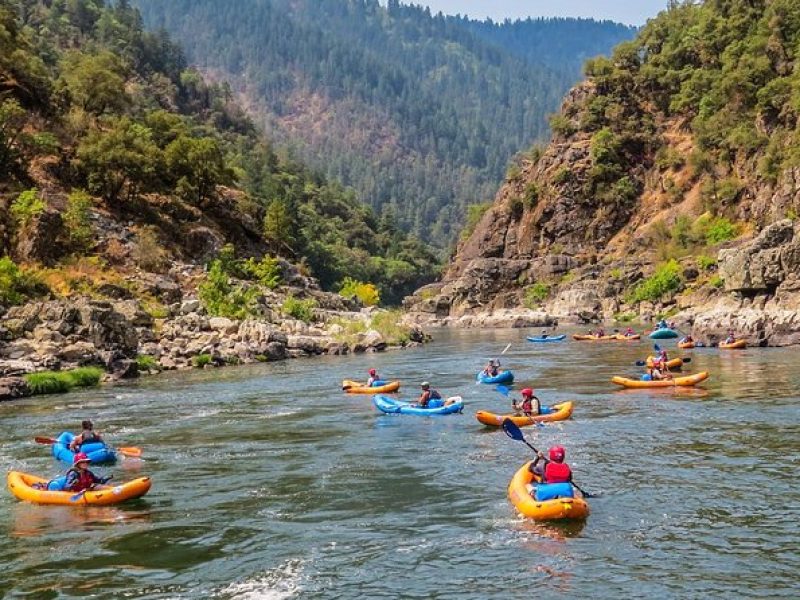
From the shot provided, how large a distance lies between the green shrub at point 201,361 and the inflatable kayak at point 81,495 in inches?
1145

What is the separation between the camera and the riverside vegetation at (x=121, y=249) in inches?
1761

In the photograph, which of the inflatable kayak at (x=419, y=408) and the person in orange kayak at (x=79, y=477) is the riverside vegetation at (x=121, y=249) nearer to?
the inflatable kayak at (x=419, y=408)

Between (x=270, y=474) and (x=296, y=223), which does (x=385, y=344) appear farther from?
(x=296, y=223)

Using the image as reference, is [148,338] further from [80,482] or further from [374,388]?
[80,482]

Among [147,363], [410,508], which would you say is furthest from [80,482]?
[147,363]

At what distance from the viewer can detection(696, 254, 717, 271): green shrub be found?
9081 cm

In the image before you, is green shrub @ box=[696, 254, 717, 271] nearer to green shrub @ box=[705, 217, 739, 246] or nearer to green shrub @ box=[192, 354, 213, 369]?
green shrub @ box=[705, 217, 739, 246]

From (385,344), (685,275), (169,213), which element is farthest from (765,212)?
(169,213)

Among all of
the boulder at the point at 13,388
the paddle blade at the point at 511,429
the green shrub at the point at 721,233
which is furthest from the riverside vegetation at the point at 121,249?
the green shrub at the point at 721,233

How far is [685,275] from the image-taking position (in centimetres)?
9312

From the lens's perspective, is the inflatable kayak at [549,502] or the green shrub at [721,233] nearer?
the inflatable kayak at [549,502]

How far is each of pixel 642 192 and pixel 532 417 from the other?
339 ft

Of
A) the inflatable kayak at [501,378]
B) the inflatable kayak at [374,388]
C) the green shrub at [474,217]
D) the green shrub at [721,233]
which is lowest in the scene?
the inflatable kayak at [501,378]

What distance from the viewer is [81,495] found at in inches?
698
